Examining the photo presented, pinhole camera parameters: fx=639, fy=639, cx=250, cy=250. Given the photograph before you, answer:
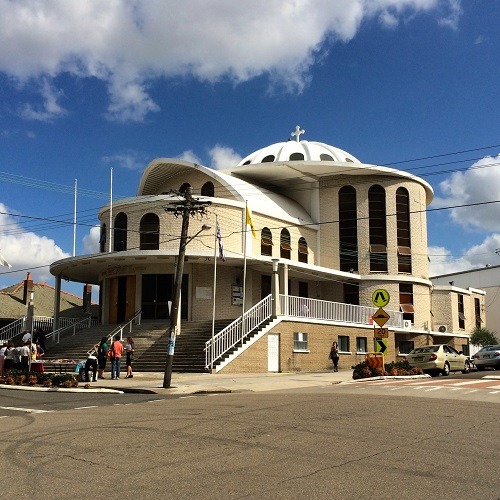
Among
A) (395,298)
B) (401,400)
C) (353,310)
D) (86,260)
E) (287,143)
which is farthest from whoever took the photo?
(287,143)

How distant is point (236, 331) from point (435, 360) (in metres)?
8.31

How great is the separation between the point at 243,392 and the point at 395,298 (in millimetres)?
23576

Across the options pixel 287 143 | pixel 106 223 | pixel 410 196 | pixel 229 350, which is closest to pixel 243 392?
pixel 229 350

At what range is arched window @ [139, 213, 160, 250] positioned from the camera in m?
32.2

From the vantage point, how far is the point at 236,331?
89.7 feet

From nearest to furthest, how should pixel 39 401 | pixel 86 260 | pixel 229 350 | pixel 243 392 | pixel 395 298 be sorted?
pixel 39 401 → pixel 243 392 → pixel 229 350 → pixel 86 260 → pixel 395 298

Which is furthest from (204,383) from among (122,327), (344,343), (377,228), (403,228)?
(403,228)

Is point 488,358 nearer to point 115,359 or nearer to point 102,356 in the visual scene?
point 115,359


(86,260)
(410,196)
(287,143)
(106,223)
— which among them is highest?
(287,143)

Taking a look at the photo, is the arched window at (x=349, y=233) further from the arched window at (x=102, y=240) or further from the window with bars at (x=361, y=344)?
the arched window at (x=102, y=240)

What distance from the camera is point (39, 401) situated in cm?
1577

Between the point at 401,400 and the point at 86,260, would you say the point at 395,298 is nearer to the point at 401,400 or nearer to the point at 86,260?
the point at 86,260

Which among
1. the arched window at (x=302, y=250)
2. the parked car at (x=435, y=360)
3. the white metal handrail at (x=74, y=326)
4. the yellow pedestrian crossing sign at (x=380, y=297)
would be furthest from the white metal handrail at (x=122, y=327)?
the yellow pedestrian crossing sign at (x=380, y=297)

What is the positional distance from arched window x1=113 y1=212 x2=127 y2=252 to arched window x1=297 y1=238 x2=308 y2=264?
10.8m
